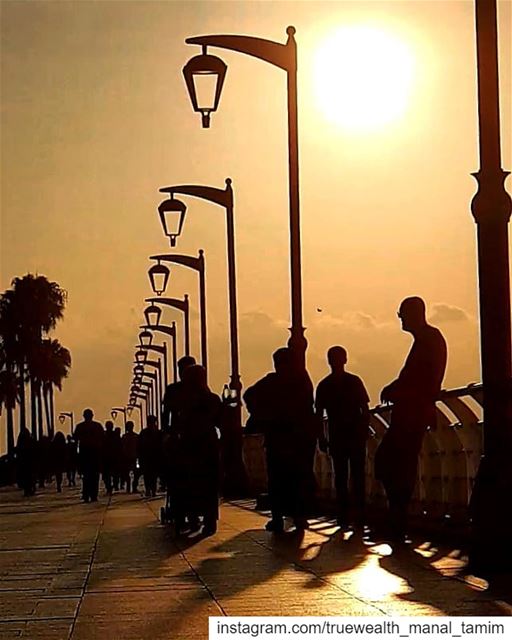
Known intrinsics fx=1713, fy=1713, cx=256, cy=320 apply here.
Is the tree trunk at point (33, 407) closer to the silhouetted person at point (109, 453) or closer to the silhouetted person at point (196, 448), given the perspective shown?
the silhouetted person at point (109, 453)

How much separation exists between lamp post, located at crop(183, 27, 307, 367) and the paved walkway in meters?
3.67

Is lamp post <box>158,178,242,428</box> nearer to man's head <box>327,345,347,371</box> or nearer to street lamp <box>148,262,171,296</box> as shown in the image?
street lamp <box>148,262,171,296</box>

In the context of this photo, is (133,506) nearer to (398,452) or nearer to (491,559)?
(398,452)

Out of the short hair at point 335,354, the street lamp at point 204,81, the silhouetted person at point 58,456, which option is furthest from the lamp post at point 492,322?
the silhouetted person at point 58,456

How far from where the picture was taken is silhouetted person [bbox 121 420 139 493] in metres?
41.7

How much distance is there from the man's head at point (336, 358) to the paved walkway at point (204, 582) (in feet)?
5.42

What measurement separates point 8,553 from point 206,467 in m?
2.71

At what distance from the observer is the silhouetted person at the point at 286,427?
56.3 ft

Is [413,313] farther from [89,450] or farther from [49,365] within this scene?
[49,365]

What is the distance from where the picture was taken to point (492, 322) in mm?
11219

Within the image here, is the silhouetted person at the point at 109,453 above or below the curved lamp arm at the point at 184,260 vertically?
below

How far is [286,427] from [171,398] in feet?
6.61

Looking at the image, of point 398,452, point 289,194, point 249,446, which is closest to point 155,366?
point 249,446

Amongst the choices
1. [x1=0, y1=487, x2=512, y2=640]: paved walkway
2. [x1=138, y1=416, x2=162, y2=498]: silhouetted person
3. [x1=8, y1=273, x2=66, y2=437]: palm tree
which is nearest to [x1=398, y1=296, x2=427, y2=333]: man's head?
[x1=0, y1=487, x2=512, y2=640]: paved walkway
